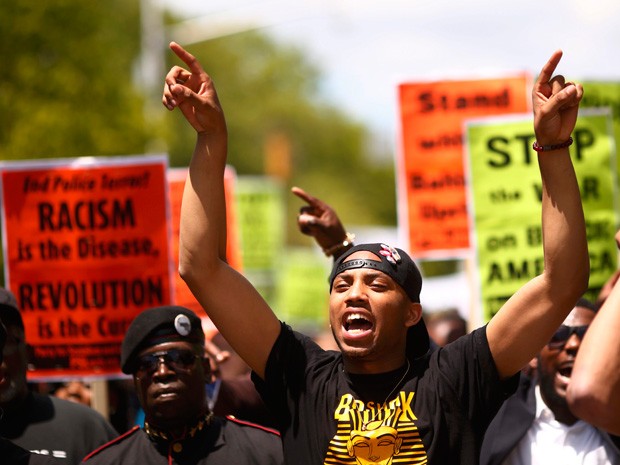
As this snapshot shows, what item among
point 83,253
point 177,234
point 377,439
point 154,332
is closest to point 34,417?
point 154,332

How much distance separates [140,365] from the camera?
5176 mm

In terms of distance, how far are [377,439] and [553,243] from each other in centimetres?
83

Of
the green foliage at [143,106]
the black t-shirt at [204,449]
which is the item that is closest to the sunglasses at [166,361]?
the black t-shirt at [204,449]

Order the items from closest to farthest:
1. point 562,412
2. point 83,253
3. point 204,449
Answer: point 204,449, point 562,412, point 83,253

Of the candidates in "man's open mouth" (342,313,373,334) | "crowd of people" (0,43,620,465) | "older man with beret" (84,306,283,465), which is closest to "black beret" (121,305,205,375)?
"older man with beret" (84,306,283,465)

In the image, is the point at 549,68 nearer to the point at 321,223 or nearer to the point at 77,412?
the point at 321,223

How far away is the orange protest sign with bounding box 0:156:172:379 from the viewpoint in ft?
23.4

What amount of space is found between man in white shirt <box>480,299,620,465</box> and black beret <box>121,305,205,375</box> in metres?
1.28

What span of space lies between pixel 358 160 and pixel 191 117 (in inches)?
2785

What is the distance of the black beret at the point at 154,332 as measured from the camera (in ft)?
17.0

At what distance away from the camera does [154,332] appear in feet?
17.1

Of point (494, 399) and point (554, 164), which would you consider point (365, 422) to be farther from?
point (554, 164)

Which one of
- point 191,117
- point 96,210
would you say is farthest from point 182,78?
point 96,210

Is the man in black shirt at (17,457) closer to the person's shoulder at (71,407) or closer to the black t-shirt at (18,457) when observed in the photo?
the black t-shirt at (18,457)
